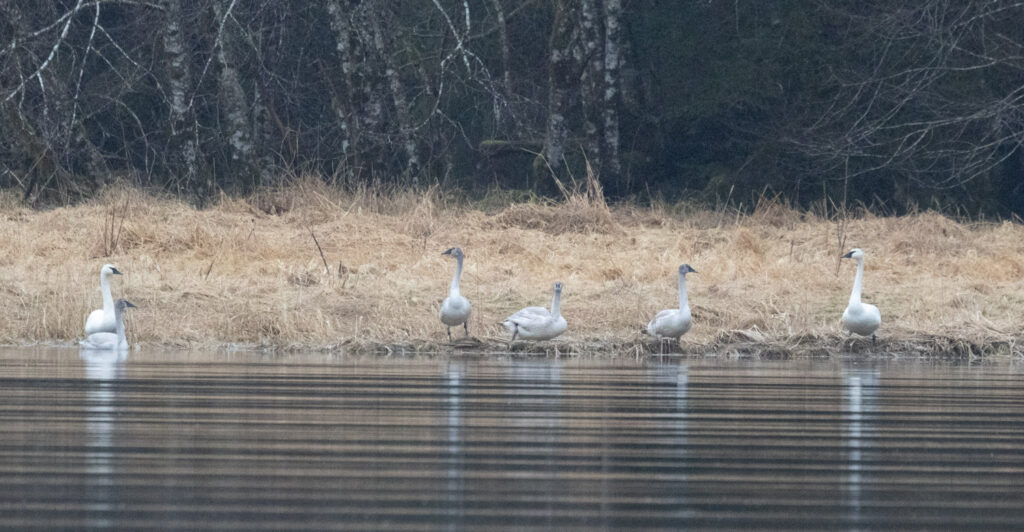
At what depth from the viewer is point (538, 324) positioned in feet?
49.6

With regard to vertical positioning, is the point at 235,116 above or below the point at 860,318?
above

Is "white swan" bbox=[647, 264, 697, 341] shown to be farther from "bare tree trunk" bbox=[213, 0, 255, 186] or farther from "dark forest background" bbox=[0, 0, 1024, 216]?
"bare tree trunk" bbox=[213, 0, 255, 186]

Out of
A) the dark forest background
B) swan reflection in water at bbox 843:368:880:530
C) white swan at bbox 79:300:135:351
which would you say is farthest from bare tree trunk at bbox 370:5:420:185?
swan reflection in water at bbox 843:368:880:530

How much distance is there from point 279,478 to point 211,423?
2.00 m

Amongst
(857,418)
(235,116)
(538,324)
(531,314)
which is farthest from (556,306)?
(235,116)

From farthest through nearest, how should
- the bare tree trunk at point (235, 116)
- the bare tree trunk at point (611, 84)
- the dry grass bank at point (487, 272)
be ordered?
the bare tree trunk at point (611, 84) < the bare tree trunk at point (235, 116) < the dry grass bank at point (487, 272)

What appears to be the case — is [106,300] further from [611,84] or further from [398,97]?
[611,84]

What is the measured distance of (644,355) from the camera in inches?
612

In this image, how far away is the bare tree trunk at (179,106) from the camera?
27391mm

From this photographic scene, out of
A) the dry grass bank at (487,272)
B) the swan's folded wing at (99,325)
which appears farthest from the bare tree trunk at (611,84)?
the swan's folded wing at (99,325)

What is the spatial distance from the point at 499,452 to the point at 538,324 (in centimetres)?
799

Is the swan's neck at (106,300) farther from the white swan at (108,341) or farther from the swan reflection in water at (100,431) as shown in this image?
the swan reflection in water at (100,431)

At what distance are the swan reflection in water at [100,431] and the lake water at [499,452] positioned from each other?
2cm

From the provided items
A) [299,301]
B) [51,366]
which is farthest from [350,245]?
[51,366]
